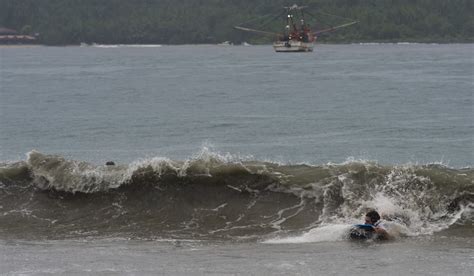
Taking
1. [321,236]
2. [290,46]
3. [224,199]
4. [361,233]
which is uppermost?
[361,233]

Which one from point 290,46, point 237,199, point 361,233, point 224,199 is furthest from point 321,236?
point 290,46

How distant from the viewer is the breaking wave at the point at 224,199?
1000 inches

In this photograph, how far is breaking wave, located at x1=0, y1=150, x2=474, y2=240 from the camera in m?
25.4

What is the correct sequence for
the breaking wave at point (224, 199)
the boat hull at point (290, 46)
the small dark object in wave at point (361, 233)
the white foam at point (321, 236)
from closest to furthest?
the small dark object in wave at point (361, 233)
the white foam at point (321, 236)
the breaking wave at point (224, 199)
the boat hull at point (290, 46)

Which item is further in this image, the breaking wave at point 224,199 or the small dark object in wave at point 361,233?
the breaking wave at point 224,199

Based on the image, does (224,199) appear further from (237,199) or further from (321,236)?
(321,236)

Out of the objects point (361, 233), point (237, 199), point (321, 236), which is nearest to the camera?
point (361, 233)

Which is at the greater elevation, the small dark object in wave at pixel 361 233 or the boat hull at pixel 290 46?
the small dark object in wave at pixel 361 233

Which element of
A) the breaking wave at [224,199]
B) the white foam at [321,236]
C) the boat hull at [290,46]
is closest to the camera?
the white foam at [321,236]

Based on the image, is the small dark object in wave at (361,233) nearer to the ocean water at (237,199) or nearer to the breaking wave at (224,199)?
the ocean water at (237,199)

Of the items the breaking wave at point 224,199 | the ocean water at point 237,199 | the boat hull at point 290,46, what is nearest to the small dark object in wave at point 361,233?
the ocean water at point 237,199

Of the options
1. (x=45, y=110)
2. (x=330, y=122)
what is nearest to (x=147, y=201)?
(x=330, y=122)

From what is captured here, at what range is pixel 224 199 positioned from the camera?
90.2ft

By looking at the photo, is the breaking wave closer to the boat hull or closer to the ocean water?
the ocean water
